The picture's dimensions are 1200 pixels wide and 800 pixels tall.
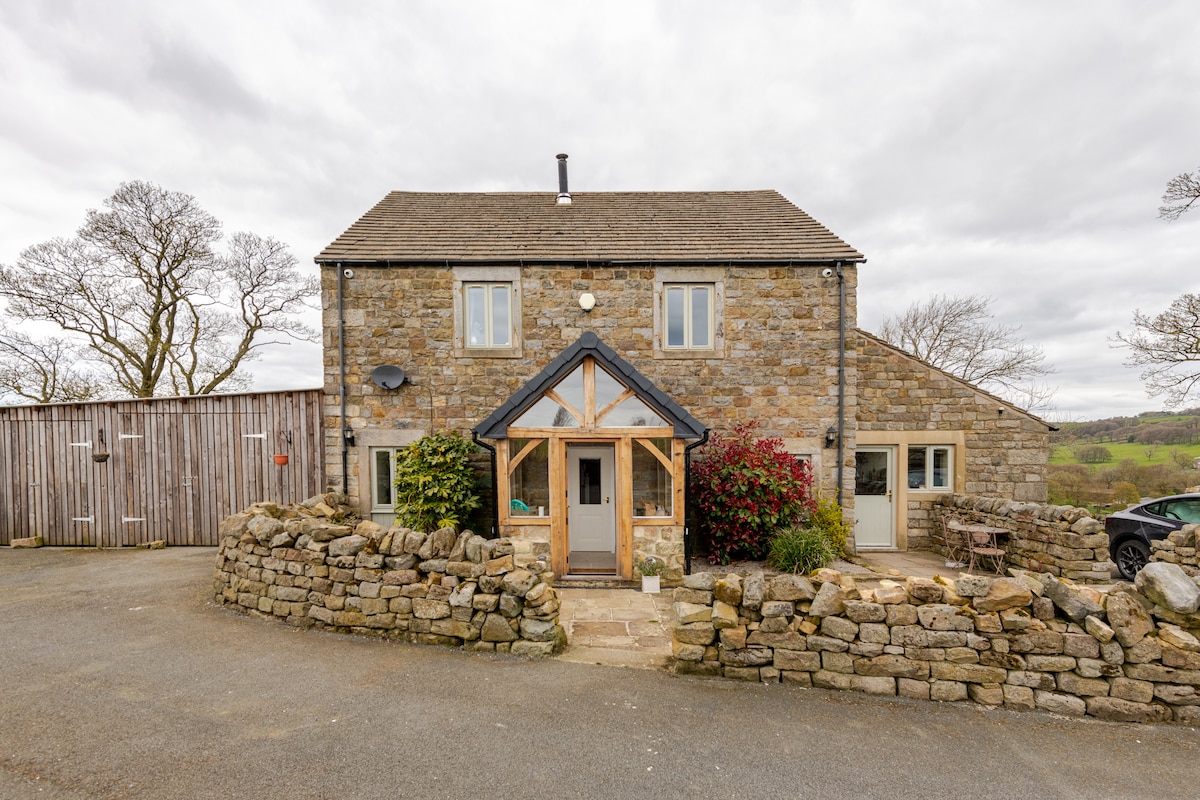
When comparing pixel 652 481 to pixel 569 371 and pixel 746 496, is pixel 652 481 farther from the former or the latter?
pixel 569 371

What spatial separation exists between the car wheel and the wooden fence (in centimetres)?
1549

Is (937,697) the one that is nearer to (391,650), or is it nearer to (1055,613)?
(1055,613)

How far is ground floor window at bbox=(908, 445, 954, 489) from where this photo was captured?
34.9ft

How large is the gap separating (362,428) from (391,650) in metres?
5.46

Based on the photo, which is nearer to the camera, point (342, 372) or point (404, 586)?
point (404, 586)

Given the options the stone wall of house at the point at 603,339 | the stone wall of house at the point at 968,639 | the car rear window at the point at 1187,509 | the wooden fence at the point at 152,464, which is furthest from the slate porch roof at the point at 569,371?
the car rear window at the point at 1187,509

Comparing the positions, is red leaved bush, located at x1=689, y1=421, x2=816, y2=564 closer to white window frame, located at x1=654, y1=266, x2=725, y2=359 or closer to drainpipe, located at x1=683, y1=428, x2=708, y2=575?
drainpipe, located at x1=683, y1=428, x2=708, y2=575

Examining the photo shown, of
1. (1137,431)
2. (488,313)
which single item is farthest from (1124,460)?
(488,313)

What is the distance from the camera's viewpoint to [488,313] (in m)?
9.95

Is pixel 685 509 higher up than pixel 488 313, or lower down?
lower down

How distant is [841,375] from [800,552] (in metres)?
3.83

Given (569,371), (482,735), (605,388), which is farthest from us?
(605,388)

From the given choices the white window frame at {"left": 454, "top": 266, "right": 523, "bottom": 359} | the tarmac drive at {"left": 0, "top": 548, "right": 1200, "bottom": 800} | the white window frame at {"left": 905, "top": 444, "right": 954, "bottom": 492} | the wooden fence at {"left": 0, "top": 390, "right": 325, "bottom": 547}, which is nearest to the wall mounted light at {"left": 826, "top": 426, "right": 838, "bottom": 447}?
the white window frame at {"left": 905, "top": 444, "right": 954, "bottom": 492}

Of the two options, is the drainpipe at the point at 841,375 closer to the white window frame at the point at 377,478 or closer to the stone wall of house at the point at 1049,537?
the stone wall of house at the point at 1049,537
